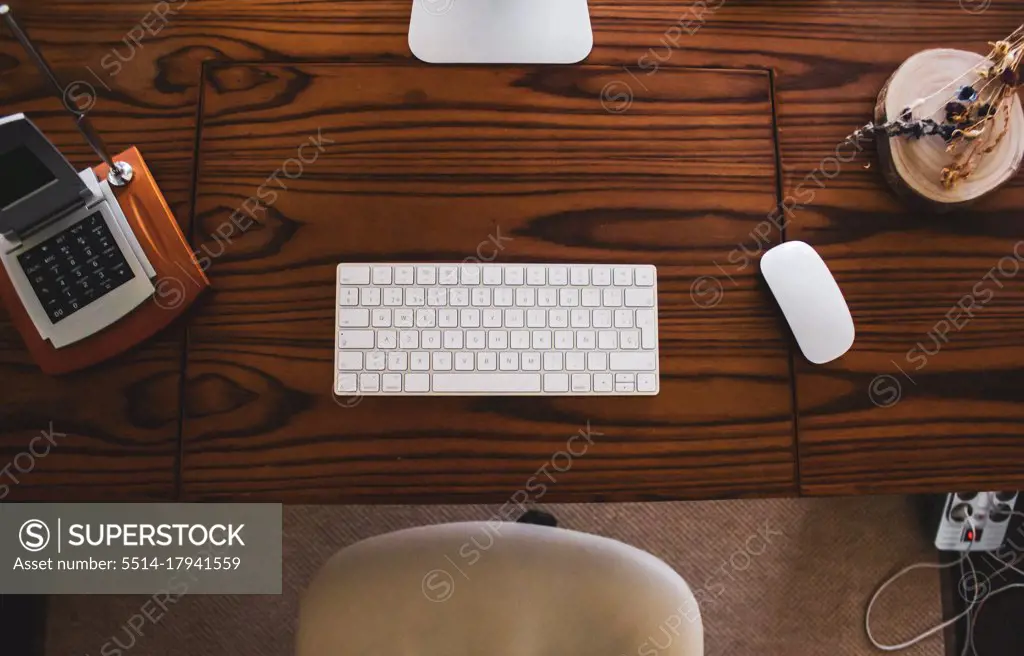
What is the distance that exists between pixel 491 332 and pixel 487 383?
0.18 ft

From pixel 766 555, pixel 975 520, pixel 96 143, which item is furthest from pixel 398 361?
pixel 975 520

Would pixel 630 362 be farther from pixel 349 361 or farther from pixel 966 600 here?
pixel 966 600

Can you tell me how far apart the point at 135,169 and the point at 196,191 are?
62mm

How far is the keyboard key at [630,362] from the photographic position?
76 centimetres

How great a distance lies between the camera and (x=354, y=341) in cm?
75

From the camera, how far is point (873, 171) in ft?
2.67

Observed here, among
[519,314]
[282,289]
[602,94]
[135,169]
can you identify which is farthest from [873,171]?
[135,169]

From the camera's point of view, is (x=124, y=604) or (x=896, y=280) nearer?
(x=896, y=280)

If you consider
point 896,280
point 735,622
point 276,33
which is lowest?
point 735,622

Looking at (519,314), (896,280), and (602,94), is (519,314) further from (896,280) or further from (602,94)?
(896,280)

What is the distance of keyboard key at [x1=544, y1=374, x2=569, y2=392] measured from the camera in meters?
0.76

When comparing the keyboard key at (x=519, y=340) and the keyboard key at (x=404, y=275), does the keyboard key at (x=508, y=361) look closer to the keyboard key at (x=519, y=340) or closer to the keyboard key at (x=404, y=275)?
the keyboard key at (x=519, y=340)

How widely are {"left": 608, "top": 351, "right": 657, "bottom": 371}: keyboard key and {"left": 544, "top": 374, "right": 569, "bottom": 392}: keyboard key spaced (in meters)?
0.05

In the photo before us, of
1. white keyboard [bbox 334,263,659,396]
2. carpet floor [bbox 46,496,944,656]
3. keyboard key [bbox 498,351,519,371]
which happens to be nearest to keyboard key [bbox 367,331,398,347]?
white keyboard [bbox 334,263,659,396]
